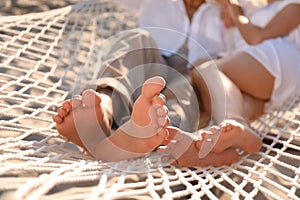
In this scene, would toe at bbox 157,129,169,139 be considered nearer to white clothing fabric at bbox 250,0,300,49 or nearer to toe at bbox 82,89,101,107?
toe at bbox 82,89,101,107

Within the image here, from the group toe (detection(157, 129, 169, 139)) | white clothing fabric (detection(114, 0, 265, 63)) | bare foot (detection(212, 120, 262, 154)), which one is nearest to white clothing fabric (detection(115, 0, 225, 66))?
white clothing fabric (detection(114, 0, 265, 63))

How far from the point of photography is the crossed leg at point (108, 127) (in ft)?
2.57

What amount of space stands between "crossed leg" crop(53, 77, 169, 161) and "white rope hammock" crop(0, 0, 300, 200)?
0.03 m

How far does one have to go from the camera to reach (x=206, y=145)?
0.89 metres

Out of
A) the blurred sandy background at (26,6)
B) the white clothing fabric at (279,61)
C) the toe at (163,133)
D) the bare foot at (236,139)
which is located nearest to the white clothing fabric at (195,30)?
the white clothing fabric at (279,61)

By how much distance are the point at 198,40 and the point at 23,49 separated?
1.56 feet

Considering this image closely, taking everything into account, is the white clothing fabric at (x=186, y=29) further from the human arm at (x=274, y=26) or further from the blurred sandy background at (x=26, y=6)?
the blurred sandy background at (x=26, y=6)

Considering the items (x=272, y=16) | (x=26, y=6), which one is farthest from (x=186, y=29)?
(x=26, y=6)

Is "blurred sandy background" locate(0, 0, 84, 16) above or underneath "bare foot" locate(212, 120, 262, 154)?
above

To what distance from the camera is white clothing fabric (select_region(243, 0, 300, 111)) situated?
1152mm

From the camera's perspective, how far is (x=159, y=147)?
0.86 m

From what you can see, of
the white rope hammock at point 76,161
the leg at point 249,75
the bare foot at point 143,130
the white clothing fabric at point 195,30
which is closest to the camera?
the white rope hammock at point 76,161

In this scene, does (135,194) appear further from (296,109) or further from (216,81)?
(296,109)

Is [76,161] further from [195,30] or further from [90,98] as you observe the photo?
[195,30]
